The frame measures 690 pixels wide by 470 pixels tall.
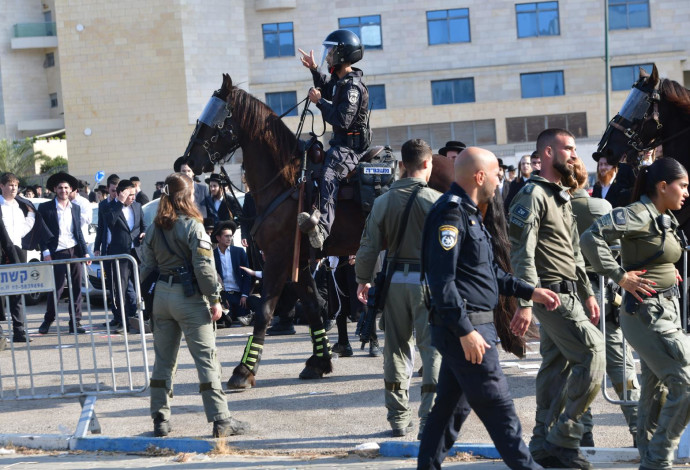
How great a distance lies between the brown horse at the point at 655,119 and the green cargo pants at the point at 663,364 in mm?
3167

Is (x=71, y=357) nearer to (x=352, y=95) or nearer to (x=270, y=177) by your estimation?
(x=270, y=177)

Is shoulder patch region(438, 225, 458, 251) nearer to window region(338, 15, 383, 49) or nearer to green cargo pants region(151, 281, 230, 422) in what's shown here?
green cargo pants region(151, 281, 230, 422)

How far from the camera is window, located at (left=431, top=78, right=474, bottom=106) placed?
5250 centimetres

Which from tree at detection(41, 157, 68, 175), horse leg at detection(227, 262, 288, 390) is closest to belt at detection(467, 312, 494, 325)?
horse leg at detection(227, 262, 288, 390)

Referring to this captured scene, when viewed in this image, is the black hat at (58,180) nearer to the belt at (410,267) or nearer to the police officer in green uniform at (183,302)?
the police officer in green uniform at (183,302)

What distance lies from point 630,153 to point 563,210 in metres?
2.89

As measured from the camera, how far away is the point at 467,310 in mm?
5273

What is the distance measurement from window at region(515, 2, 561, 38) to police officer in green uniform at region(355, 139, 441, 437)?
47.2 metres

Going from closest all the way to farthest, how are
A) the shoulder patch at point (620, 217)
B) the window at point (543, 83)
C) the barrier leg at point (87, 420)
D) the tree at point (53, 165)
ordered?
the shoulder patch at point (620, 217) → the barrier leg at point (87, 420) → the window at point (543, 83) → the tree at point (53, 165)

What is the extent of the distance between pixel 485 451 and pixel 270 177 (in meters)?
4.08

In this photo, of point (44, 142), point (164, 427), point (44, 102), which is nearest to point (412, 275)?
point (164, 427)

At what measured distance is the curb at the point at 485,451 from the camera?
19.7 ft

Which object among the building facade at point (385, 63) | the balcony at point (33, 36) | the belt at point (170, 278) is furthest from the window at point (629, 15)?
the belt at point (170, 278)

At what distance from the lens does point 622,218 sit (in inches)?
221
